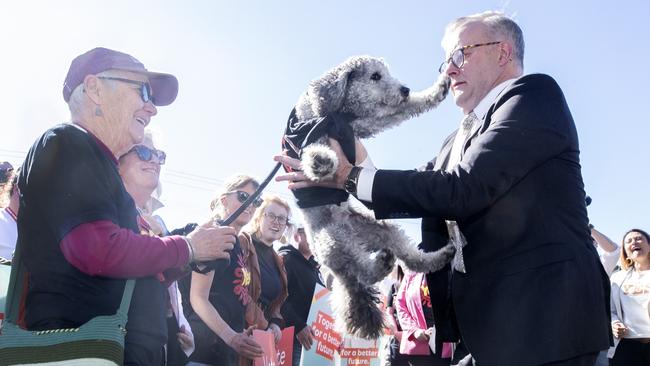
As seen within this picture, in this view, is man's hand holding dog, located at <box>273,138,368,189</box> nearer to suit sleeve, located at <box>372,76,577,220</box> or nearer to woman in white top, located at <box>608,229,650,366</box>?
suit sleeve, located at <box>372,76,577,220</box>

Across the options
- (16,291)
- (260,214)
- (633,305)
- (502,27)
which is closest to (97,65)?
(16,291)

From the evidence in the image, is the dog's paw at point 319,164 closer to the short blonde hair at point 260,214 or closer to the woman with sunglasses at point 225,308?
the woman with sunglasses at point 225,308

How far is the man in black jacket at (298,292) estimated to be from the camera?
22.1 feet

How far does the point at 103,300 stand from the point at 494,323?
5.34ft

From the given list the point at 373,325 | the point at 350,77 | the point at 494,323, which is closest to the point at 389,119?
the point at 350,77

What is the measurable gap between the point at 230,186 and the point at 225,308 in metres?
1.20

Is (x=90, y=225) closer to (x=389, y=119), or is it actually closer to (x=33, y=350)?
(x=33, y=350)

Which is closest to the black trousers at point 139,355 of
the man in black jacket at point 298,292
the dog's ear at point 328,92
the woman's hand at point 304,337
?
the dog's ear at point 328,92

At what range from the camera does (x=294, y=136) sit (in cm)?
327

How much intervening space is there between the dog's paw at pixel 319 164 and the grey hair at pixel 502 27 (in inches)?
43.4

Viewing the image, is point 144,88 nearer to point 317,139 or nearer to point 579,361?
point 317,139

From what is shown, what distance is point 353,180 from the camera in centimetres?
264

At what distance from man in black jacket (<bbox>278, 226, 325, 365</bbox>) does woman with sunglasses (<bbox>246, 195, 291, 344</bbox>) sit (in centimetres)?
76

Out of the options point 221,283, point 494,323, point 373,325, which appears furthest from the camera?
point 221,283
